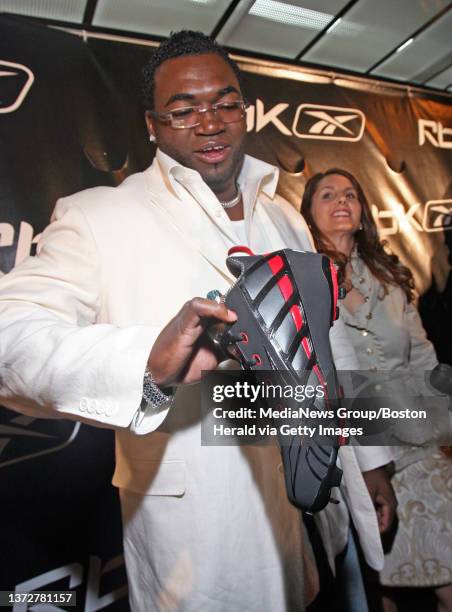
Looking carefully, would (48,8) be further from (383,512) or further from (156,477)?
(383,512)

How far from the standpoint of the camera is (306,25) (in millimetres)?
1765

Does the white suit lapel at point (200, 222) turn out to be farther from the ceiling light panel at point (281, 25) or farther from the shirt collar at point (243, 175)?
the ceiling light panel at point (281, 25)

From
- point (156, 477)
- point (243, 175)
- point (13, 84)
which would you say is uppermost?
point (13, 84)

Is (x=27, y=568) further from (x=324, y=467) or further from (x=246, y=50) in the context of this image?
(x=246, y=50)

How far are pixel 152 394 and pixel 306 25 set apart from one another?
72.3 inches

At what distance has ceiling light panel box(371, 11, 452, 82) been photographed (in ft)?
6.24

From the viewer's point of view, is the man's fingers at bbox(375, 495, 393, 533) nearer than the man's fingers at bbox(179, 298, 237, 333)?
No

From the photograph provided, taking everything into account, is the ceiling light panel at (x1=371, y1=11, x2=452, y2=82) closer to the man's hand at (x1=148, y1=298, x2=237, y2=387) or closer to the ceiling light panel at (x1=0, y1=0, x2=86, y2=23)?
the ceiling light panel at (x1=0, y1=0, x2=86, y2=23)

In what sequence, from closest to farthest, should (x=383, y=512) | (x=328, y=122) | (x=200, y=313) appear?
(x=200, y=313) < (x=383, y=512) < (x=328, y=122)

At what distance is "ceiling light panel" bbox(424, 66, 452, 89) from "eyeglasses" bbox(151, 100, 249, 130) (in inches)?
71.0

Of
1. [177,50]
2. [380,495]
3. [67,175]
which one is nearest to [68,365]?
[177,50]

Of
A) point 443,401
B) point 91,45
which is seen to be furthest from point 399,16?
point 443,401

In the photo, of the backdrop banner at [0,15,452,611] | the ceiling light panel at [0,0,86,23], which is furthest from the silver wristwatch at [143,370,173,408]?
the ceiling light panel at [0,0,86,23]

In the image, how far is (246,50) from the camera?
1.82 m
